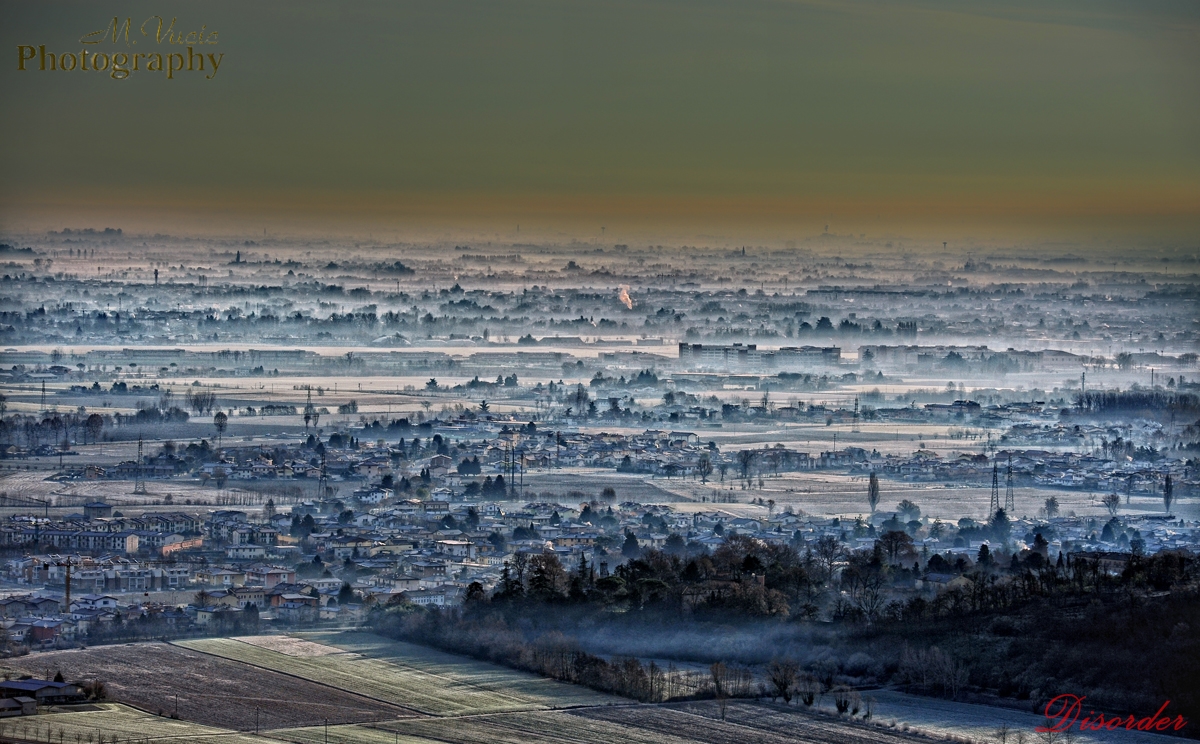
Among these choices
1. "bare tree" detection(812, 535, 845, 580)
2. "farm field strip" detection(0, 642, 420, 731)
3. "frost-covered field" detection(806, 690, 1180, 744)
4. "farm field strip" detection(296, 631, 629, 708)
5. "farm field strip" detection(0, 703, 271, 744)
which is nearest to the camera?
"farm field strip" detection(0, 703, 271, 744)

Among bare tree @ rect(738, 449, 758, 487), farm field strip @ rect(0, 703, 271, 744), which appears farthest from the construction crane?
bare tree @ rect(738, 449, 758, 487)

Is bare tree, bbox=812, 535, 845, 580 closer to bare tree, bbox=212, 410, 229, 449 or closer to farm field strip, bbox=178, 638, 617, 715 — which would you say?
farm field strip, bbox=178, 638, 617, 715

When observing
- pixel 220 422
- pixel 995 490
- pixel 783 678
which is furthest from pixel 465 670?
pixel 220 422

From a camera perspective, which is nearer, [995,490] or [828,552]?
[828,552]

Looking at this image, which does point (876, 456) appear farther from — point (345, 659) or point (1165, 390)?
point (345, 659)

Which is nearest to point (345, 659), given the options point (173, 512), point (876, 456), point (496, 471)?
point (173, 512)

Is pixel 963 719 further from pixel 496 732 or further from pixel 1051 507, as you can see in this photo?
pixel 1051 507

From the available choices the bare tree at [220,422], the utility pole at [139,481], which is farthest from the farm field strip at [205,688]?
the bare tree at [220,422]
